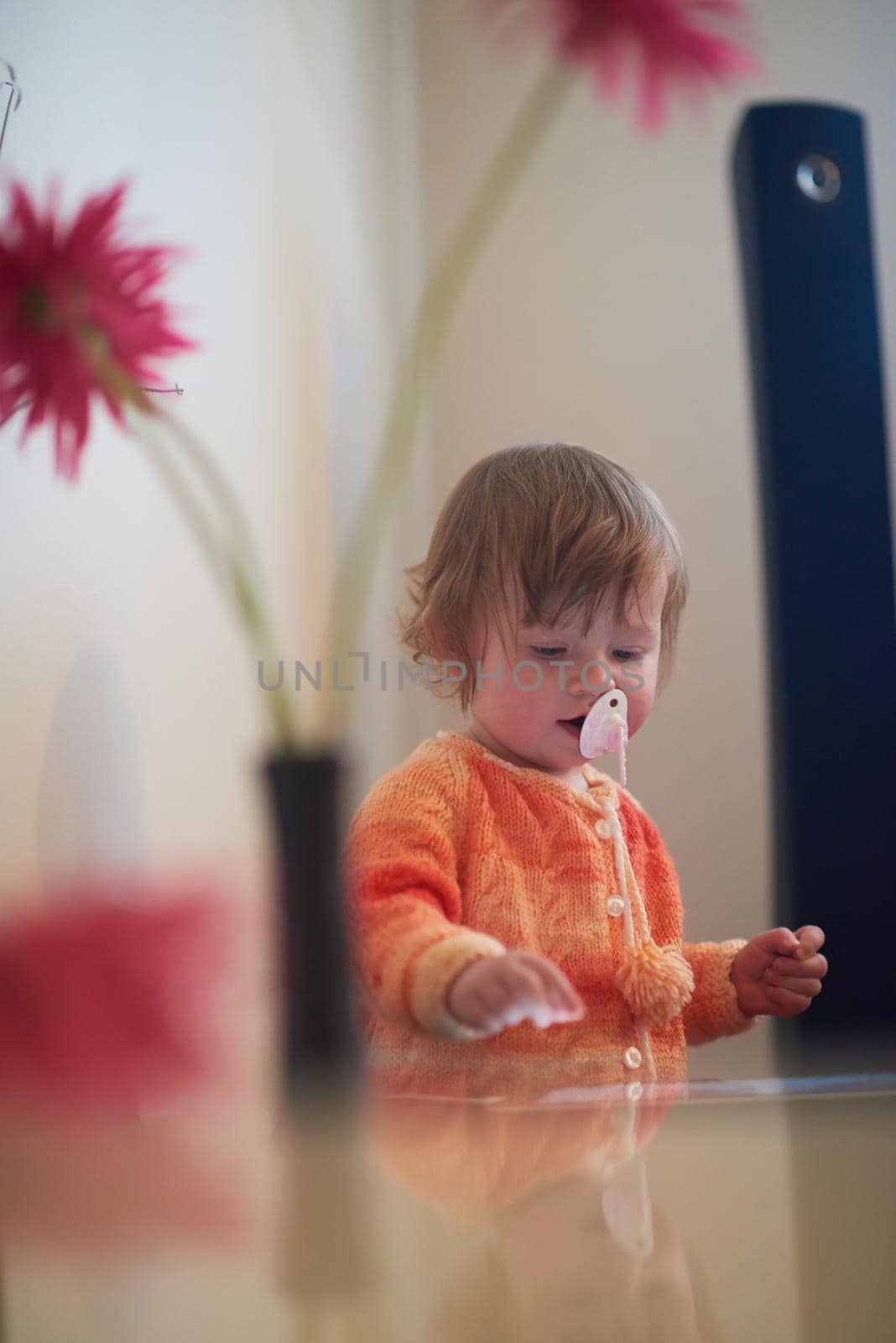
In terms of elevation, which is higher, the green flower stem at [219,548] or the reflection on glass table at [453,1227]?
the green flower stem at [219,548]

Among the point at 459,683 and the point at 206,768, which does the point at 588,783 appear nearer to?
the point at 459,683

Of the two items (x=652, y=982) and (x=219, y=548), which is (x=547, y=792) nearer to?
(x=652, y=982)

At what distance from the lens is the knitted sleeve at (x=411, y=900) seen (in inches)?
20.0

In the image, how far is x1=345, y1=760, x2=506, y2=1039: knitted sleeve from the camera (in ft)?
1.66

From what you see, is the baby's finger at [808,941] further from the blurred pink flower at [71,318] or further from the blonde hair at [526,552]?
the blurred pink flower at [71,318]

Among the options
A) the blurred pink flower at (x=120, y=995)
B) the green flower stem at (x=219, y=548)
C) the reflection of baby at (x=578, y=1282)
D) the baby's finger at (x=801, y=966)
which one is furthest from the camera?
the baby's finger at (x=801, y=966)

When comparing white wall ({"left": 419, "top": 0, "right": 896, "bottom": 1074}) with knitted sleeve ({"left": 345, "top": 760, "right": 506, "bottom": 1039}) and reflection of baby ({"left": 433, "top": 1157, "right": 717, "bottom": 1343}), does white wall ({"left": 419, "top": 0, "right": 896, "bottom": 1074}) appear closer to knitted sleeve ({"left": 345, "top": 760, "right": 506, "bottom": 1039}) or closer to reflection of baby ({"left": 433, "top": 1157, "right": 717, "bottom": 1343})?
knitted sleeve ({"left": 345, "top": 760, "right": 506, "bottom": 1039})

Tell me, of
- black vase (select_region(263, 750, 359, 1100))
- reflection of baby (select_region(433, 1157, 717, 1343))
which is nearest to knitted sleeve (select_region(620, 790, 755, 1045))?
black vase (select_region(263, 750, 359, 1100))

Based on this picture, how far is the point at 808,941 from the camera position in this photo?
657mm

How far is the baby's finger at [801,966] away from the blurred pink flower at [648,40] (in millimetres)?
453

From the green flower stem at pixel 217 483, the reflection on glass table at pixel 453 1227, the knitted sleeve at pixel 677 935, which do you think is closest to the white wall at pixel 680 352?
the knitted sleeve at pixel 677 935

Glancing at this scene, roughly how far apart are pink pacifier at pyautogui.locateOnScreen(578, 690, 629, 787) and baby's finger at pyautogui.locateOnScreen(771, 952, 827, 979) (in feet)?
0.50

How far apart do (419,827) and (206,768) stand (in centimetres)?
12

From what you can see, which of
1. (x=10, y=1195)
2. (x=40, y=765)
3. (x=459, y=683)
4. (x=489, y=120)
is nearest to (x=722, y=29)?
(x=489, y=120)
